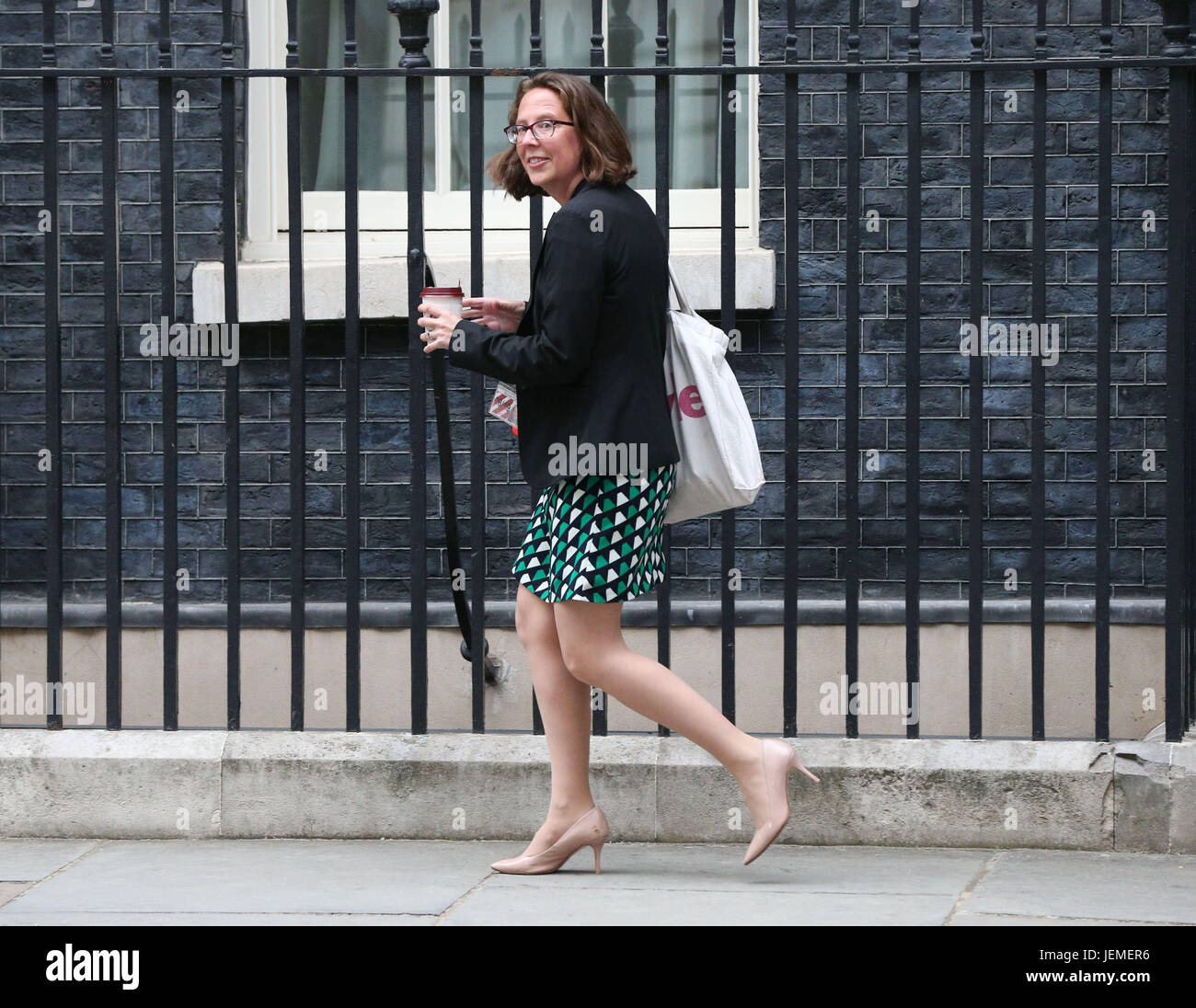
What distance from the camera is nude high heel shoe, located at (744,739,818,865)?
412 cm

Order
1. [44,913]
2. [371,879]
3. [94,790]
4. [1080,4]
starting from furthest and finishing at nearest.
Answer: [1080,4] < [94,790] < [371,879] < [44,913]

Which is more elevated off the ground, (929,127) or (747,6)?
(747,6)

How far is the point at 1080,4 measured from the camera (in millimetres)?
6578

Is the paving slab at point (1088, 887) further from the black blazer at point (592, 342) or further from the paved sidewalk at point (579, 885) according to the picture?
the black blazer at point (592, 342)

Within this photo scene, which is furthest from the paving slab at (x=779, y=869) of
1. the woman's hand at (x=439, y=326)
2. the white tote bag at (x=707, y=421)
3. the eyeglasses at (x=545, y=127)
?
the eyeglasses at (x=545, y=127)

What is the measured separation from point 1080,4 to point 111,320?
407cm

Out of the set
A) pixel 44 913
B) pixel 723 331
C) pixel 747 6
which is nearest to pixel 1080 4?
pixel 747 6

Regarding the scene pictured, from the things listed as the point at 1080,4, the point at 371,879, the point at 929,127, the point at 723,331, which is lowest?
the point at 371,879

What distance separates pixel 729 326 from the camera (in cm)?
471

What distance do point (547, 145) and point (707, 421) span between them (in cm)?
81

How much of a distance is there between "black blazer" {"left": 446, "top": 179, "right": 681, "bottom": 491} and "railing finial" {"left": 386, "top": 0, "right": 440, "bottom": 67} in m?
0.87

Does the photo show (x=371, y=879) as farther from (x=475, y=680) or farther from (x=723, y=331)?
(x=723, y=331)

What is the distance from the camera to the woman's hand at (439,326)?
412cm

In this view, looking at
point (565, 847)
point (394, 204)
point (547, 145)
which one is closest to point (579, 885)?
point (565, 847)
